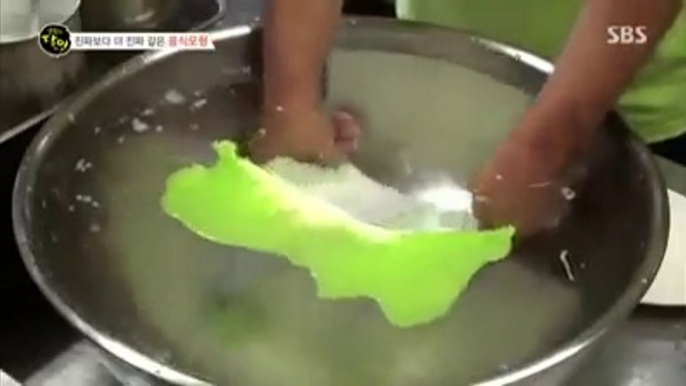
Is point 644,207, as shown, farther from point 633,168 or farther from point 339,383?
point 339,383

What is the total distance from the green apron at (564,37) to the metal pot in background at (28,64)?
199mm

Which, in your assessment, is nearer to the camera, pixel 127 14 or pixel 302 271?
pixel 302 271

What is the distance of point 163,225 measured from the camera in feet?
1.96

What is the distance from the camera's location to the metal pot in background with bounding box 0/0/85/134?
0.64 metres

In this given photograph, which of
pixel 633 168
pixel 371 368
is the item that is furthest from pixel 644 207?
pixel 371 368

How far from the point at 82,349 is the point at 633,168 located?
25cm

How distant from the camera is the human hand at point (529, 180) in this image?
58cm

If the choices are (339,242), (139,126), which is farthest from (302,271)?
(139,126)

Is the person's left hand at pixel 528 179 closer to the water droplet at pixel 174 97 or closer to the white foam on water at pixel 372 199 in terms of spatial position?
the white foam on water at pixel 372 199

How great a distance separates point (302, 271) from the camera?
0.57 meters

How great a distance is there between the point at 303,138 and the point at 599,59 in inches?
5.6

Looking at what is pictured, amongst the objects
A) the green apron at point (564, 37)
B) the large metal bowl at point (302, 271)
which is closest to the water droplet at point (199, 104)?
the large metal bowl at point (302, 271)

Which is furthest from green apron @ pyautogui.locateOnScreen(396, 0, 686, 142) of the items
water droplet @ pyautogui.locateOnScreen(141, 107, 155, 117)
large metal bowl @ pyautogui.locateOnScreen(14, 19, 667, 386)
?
water droplet @ pyautogui.locateOnScreen(141, 107, 155, 117)

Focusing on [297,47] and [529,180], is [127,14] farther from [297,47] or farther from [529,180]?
[529,180]
